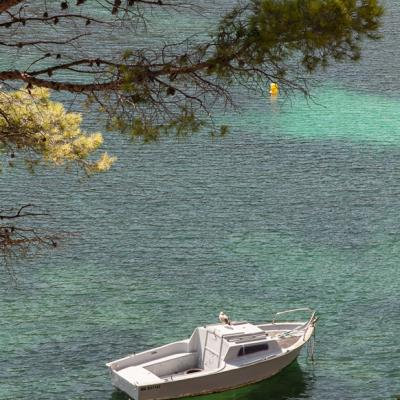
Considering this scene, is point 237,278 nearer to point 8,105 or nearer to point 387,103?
point 8,105

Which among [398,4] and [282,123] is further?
[398,4]

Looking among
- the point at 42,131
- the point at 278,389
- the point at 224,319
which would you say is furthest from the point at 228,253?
the point at 42,131

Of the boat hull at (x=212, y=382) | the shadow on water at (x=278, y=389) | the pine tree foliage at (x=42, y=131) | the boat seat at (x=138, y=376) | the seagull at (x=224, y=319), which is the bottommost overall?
the shadow on water at (x=278, y=389)

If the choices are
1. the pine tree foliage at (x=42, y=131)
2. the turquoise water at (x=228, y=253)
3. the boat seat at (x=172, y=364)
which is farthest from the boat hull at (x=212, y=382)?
the pine tree foliage at (x=42, y=131)

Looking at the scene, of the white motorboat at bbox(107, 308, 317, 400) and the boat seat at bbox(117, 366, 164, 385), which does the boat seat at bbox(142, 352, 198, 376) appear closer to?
the white motorboat at bbox(107, 308, 317, 400)

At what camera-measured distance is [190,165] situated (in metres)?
37.0

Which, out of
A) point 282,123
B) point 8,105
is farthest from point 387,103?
point 8,105

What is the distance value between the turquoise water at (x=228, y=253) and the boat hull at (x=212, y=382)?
0.85 ft

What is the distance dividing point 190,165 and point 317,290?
31.2ft

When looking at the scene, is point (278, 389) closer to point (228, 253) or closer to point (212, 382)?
point (212, 382)

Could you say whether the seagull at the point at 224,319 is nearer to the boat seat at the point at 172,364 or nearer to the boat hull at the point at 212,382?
the boat seat at the point at 172,364

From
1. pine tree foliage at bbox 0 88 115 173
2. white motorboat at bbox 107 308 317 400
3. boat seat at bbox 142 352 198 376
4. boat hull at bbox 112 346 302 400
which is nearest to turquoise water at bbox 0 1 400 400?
boat hull at bbox 112 346 302 400

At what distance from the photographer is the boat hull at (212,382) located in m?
23.5

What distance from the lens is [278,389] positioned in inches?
980
